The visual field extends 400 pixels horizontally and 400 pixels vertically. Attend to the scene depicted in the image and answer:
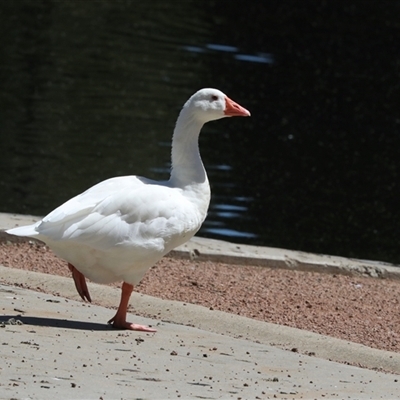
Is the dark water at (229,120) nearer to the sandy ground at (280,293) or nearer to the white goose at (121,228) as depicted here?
the sandy ground at (280,293)

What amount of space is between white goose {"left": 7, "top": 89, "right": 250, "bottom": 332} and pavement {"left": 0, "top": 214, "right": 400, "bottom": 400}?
381 mm

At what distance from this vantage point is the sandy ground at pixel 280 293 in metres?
8.05

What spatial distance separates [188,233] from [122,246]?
1.93 ft

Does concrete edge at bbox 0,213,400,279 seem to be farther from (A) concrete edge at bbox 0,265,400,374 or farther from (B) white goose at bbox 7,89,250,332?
(B) white goose at bbox 7,89,250,332

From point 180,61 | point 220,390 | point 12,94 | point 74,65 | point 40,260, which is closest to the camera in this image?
point 220,390

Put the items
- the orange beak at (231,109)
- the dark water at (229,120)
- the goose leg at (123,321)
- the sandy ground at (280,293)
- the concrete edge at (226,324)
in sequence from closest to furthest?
the goose leg at (123,321) < the concrete edge at (226,324) < the orange beak at (231,109) < the sandy ground at (280,293) < the dark water at (229,120)

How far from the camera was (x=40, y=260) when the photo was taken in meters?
9.12

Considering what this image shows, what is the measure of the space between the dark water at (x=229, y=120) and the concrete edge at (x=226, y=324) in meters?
5.18

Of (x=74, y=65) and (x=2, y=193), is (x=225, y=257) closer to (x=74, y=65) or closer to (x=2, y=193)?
(x=2, y=193)

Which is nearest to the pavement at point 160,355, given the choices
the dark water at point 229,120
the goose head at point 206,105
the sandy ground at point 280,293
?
the sandy ground at point 280,293

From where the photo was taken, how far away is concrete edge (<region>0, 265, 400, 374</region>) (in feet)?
22.7

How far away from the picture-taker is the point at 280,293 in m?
8.82

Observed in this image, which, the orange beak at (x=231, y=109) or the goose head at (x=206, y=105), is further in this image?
the orange beak at (x=231, y=109)

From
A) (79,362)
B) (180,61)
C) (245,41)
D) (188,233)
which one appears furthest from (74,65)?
(79,362)
